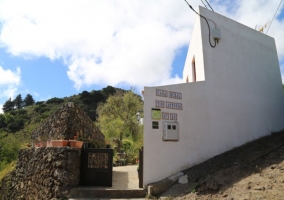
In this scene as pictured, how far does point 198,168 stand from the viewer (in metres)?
5.89

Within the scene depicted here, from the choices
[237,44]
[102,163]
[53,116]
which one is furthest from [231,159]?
[53,116]

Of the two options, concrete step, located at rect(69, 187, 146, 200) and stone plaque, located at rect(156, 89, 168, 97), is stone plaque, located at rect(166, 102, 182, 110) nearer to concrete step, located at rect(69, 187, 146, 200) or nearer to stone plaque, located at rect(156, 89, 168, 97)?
stone plaque, located at rect(156, 89, 168, 97)

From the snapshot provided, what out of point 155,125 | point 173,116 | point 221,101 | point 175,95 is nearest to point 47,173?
point 155,125

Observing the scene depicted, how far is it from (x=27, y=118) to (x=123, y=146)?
120 ft

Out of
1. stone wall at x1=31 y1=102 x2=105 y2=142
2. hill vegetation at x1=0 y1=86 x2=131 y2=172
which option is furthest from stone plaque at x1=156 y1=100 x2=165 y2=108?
hill vegetation at x1=0 y1=86 x2=131 y2=172

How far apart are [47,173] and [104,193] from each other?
2025 millimetres

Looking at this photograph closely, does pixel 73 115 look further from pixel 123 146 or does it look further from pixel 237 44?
pixel 123 146

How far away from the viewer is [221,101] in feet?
23.6

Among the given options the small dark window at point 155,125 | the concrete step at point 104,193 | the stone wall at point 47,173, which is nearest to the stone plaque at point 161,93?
the small dark window at point 155,125

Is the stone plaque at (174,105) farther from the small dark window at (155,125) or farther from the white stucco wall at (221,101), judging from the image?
the small dark window at (155,125)

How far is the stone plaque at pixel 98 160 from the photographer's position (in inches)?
245

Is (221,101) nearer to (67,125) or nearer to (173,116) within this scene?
(173,116)

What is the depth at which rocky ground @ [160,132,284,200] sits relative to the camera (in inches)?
166

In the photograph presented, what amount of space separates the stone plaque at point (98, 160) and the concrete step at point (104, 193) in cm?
83
